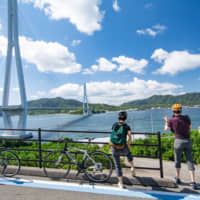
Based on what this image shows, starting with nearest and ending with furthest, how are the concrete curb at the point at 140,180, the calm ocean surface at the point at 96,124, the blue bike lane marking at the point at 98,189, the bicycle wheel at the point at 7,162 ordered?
the blue bike lane marking at the point at 98,189
the concrete curb at the point at 140,180
the bicycle wheel at the point at 7,162
the calm ocean surface at the point at 96,124

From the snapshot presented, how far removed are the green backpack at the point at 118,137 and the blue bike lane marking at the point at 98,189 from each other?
739mm

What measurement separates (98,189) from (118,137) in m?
0.98

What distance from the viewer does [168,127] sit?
3.13m

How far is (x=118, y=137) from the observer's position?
9.95 feet

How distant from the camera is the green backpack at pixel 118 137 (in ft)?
9.93

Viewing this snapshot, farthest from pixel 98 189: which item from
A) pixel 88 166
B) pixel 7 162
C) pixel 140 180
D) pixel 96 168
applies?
pixel 7 162

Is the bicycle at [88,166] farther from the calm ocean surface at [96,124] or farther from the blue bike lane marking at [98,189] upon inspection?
the calm ocean surface at [96,124]

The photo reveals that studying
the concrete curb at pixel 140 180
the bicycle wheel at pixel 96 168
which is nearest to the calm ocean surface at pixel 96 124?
the concrete curb at pixel 140 180

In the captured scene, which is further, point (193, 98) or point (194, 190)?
point (193, 98)

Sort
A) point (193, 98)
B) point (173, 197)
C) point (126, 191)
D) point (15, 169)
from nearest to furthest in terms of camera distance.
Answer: point (173, 197) < point (126, 191) < point (15, 169) < point (193, 98)

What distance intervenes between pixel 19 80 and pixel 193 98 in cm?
18279

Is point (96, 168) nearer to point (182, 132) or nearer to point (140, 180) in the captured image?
point (140, 180)

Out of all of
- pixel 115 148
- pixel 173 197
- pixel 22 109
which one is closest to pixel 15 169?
pixel 115 148

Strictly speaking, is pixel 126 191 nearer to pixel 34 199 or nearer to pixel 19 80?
pixel 34 199
